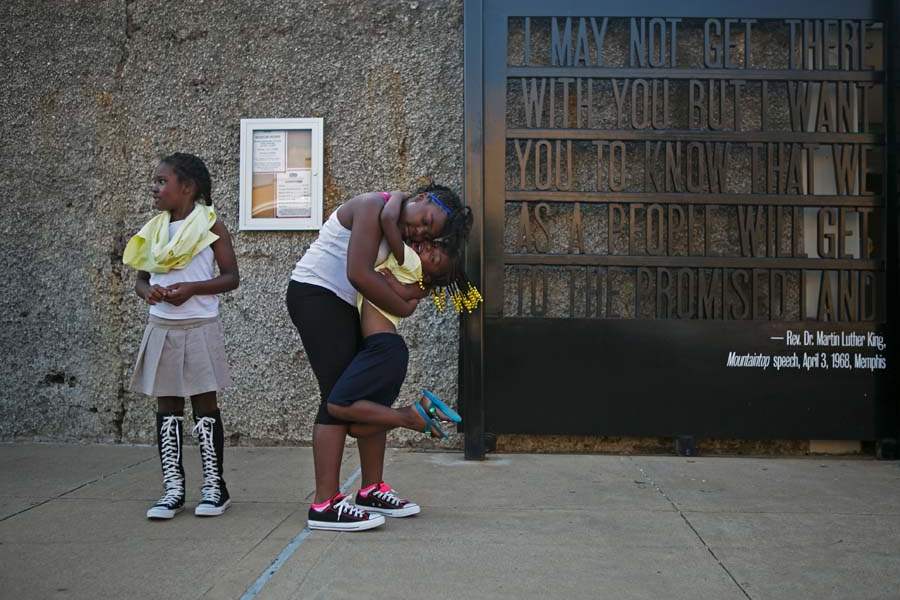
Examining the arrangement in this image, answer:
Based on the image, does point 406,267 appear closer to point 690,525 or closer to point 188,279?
point 188,279

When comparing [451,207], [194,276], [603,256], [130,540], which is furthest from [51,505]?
[603,256]

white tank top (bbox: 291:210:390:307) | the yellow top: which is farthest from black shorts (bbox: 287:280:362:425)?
the yellow top

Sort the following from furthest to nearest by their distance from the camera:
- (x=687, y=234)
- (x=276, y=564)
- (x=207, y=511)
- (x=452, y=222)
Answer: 1. (x=687, y=234)
2. (x=207, y=511)
3. (x=452, y=222)
4. (x=276, y=564)

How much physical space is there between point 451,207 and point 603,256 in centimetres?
166

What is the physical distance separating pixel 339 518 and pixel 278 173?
250cm

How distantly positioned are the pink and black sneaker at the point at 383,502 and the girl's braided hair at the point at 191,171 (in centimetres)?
154

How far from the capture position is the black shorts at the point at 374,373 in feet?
11.1

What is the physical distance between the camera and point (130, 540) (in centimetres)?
331

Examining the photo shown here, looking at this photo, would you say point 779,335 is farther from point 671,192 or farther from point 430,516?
point 430,516

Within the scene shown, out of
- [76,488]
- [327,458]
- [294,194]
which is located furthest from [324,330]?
[294,194]

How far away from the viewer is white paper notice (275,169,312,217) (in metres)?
5.17

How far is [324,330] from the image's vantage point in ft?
11.5

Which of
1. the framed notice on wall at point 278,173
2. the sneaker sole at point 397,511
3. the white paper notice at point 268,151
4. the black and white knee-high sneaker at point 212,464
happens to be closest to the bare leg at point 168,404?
the black and white knee-high sneaker at point 212,464

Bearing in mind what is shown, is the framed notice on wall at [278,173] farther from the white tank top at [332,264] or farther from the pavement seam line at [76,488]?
the white tank top at [332,264]
